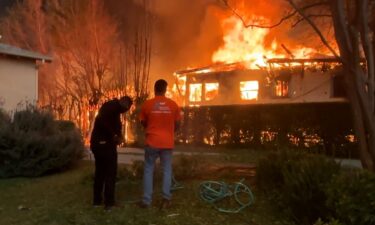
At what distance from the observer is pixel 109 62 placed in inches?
1118

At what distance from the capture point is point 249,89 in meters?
23.7

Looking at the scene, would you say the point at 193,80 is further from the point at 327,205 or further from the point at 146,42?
the point at 327,205

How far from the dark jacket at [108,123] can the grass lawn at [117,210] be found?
93 cm

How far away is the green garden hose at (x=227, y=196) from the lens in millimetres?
7027

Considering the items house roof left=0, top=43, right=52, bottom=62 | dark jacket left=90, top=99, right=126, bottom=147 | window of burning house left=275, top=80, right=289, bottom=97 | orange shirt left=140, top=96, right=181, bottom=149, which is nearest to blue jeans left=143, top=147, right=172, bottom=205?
orange shirt left=140, top=96, right=181, bottom=149

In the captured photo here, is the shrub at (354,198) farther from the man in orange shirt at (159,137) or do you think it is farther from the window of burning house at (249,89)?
the window of burning house at (249,89)

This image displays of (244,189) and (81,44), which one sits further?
(81,44)

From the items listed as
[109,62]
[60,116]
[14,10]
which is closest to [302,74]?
[60,116]

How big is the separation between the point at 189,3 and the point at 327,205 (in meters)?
29.6

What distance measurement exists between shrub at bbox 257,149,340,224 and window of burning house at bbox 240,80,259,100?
651 inches

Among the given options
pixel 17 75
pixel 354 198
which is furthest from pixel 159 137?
pixel 17 75

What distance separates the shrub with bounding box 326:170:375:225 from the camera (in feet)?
17.5

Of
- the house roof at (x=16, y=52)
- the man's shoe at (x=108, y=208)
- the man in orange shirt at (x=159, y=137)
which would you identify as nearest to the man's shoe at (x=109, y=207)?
the man's shoe at (x=108, y=208)

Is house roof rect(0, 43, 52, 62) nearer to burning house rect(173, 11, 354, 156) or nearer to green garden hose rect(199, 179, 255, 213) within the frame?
burning house rect(173, 11, 354, 156)
